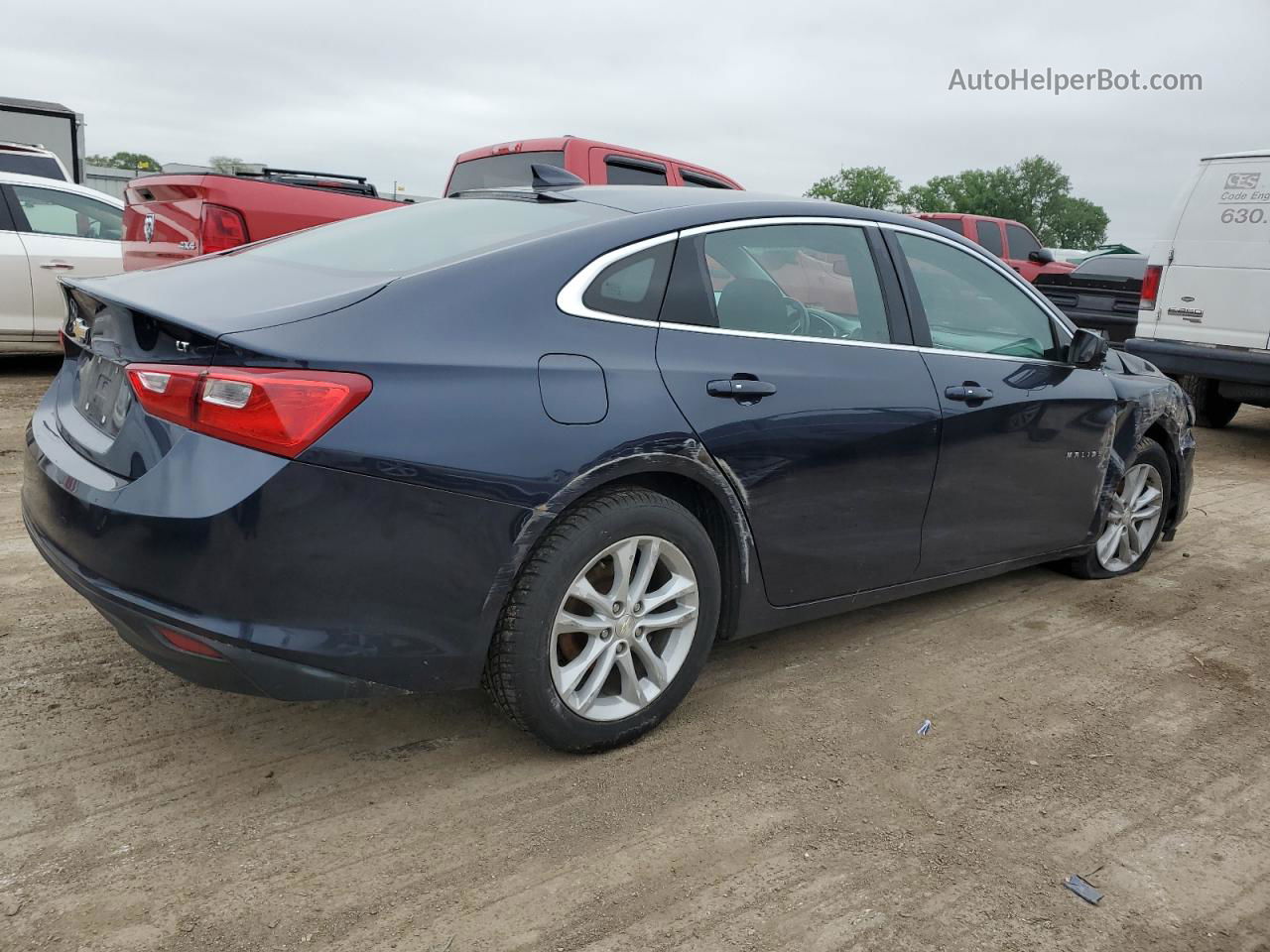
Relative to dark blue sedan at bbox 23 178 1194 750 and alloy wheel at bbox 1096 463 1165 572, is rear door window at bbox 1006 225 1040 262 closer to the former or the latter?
alloy wheel at bbox 1096 463 1165 572

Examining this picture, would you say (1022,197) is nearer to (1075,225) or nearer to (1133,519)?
(1075,225)

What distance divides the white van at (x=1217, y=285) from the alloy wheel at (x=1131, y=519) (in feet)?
11.4

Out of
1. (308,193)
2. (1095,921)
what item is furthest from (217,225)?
(1095,921)

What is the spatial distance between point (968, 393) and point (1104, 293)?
9538 mm

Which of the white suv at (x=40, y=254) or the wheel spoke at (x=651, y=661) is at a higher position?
the white suv at (x=40, y=254)

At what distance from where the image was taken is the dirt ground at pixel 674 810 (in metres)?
2.24

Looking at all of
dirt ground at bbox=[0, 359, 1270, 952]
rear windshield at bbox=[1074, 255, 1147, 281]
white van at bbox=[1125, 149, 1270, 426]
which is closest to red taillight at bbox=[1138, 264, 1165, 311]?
white van at bbox=[1125, 149, 1270, 426]

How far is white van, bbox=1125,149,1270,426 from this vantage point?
7.65 m

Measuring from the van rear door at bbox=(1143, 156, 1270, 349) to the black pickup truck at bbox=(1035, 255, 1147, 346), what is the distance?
3.56 metres

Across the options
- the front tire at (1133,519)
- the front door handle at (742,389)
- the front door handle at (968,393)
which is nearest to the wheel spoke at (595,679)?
the front door handle at (742,389)

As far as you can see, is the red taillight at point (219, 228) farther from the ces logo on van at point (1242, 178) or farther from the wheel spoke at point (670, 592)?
the ces logo on van at point (1242, 178)

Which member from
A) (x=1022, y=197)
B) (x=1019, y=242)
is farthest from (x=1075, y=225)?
(x=1019, y=242)

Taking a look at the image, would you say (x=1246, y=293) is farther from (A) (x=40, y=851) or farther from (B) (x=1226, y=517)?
(A) (x=40, y=851)

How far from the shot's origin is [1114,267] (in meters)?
12.2
